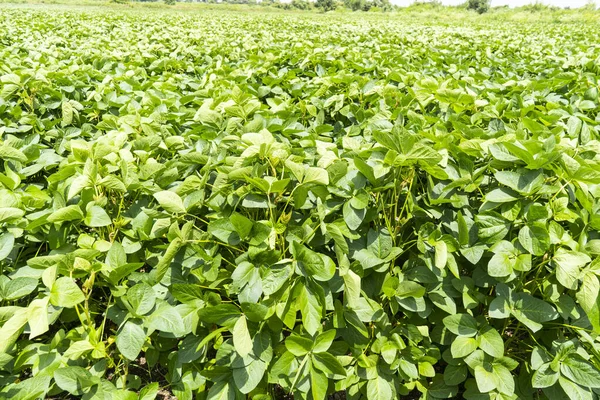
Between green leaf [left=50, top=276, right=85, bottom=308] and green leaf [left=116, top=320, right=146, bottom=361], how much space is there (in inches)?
7.0

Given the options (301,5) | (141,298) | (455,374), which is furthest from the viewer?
(301,5)

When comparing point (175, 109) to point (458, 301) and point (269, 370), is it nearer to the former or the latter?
point (269, 370)

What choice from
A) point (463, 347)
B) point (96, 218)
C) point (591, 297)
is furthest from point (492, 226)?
point (96, 218)

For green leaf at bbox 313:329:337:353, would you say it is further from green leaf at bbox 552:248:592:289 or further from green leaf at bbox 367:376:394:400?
green leaf at bbox 552:248:592:289

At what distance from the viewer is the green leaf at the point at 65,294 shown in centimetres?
119

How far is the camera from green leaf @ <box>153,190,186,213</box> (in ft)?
4.48

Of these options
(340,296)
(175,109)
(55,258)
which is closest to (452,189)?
(340,296)

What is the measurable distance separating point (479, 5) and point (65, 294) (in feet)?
199

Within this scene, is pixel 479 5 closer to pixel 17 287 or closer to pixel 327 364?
pixel 327 364

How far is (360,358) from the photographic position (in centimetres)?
154

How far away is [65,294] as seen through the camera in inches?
47.2

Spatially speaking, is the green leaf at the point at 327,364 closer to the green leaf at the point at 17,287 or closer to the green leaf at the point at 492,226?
the green leaf at the point at 492,226

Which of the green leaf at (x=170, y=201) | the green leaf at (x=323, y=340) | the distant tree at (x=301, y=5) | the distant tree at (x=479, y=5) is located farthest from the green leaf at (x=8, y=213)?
the distant tree at (x=301, y=5)

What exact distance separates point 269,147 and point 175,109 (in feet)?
4.18
